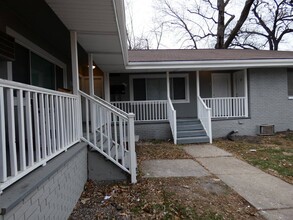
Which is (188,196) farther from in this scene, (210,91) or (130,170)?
(210,91)

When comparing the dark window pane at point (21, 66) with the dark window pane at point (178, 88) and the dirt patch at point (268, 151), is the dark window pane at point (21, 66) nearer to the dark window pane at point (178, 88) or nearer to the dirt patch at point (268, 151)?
the dirt patch at point (268, 151)

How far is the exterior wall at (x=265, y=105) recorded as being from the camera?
38.4 feet

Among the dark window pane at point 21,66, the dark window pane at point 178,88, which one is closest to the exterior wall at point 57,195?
the dark window pane at point 21,66

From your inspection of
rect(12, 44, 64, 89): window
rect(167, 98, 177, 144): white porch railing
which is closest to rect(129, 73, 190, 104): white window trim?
rect(167, 98, 177, 144): white porch railing

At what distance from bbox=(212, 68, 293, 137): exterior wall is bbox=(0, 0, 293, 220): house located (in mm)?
43

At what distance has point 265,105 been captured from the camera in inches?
471

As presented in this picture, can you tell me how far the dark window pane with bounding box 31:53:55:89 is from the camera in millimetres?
6277

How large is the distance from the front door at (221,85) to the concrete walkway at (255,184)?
5.94 meters

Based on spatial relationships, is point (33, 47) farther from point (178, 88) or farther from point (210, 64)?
point (178, 88)

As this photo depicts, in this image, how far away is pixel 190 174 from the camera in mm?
5941

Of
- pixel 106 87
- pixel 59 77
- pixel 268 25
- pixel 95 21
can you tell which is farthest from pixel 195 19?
pixel 95 21

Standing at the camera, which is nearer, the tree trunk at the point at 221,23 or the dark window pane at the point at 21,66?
the dark window pane at the point at 21,66

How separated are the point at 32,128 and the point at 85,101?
1850 millimetres

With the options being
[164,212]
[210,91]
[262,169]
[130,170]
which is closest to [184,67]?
[210,91]
